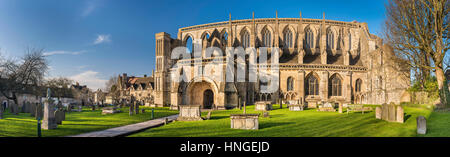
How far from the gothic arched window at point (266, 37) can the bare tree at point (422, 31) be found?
73.5 ft

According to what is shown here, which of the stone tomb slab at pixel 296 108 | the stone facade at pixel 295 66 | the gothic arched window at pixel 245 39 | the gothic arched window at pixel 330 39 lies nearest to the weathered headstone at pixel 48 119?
the stone facade at pixel 295 66

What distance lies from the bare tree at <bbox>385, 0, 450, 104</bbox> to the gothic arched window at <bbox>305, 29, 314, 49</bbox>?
22047 mm

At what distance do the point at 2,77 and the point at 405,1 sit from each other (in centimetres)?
3836

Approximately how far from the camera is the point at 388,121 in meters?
10.7

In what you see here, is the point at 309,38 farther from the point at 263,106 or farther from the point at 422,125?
the point at 422,125

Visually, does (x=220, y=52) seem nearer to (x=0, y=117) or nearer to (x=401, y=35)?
(x=401, y=35)

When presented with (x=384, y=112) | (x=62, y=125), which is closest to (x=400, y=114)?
(x=384, y=112)

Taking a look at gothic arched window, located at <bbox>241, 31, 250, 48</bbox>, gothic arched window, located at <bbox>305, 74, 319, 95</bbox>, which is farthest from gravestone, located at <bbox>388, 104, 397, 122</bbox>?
gothic arched window, located at <bbox>241, 31, 250, 48</bbox>

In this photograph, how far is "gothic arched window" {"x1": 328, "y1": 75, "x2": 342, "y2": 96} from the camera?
31.8m

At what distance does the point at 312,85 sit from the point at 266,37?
37.7 ft

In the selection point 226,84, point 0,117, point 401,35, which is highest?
point 401,35

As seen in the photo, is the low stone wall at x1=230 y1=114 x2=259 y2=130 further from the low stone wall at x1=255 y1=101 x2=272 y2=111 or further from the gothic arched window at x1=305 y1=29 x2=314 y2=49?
the gothic arched window at x1=305 y1=29 x2=314 y2=49
